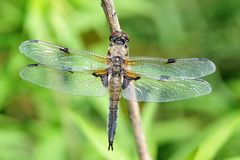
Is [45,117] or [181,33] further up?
[181,33]

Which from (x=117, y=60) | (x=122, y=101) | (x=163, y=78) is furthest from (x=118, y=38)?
(x=122, y=101)

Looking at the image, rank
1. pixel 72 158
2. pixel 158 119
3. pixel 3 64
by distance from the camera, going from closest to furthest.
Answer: pixel 72 158 → pixel 3 64 → pixel 158 119

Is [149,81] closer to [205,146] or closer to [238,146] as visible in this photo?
[205,146]

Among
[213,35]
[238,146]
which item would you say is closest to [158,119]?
[238,146]

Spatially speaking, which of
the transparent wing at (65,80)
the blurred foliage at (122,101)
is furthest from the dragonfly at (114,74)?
the blurred foliage at (122,101)

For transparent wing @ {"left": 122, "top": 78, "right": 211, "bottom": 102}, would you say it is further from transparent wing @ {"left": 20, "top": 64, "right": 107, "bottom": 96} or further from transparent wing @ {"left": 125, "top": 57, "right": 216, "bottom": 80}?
transparent wing @ {"left": 20, "top": 64, "right": 107, "bottom": 96}

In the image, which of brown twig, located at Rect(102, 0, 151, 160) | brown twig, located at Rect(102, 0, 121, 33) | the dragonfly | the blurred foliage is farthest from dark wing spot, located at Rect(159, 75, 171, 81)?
brown twig, located at Rect(102, 0, 121, 33)
